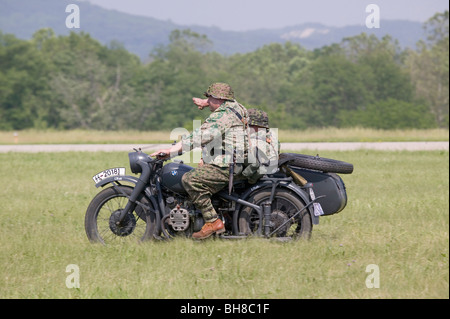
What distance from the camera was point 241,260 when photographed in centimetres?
660

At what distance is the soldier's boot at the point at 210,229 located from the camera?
7.11 metres

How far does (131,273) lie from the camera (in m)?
6.29

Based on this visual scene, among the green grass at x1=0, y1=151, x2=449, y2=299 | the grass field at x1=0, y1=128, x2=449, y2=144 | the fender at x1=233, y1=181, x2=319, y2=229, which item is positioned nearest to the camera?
the green grass at x1=0, y1=151, x2=449, y2=299

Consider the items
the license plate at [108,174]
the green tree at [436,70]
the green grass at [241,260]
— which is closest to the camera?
the green grass at [241,260]

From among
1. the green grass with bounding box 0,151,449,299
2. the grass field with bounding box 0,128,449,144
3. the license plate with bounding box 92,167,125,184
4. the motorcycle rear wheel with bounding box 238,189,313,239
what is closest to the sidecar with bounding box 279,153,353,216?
the motorcycle rear wheel with bounding box 238,189,313,239

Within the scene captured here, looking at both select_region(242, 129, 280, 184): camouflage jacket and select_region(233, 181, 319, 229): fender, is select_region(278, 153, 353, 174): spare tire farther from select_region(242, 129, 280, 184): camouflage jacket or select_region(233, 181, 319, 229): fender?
A: select_region(233, 181, 319, 229): fender

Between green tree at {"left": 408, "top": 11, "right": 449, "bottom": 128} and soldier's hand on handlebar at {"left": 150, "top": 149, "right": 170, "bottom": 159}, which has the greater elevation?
green tree at {"left": 408, "top": 11, "right": 449, "bottom": 128}

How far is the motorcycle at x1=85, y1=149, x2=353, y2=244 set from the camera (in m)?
7.22

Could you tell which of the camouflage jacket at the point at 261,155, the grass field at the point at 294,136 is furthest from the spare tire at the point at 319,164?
the grass field at the point at 294,136

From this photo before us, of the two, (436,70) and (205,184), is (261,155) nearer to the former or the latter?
(205,184)

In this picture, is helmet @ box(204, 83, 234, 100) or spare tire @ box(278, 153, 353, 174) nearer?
helmet @ box(204, 83, 234, 100)

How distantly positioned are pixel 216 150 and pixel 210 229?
34.8 inches

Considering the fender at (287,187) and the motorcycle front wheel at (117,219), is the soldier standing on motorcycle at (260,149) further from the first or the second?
the motorcycle front wheel at (117,219)
